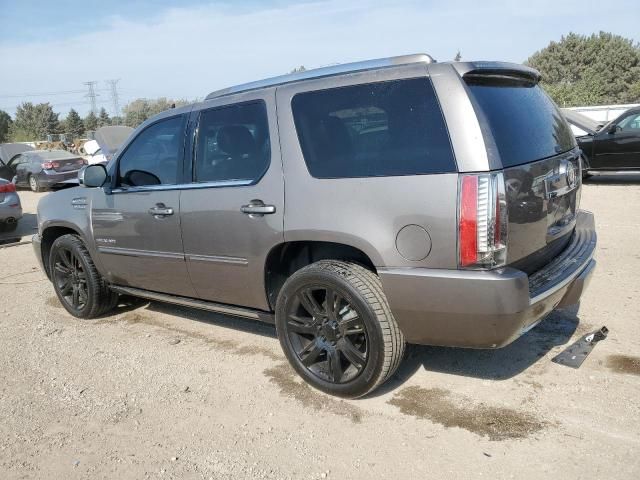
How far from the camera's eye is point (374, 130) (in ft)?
10.3

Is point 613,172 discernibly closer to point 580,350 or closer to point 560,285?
point 580,350

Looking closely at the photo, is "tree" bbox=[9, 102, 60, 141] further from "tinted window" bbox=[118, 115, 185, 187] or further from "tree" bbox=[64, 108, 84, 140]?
"tinted window" bbox=[118, 115, 185, 187]

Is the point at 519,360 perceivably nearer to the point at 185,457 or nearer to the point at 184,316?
the point at 185,457

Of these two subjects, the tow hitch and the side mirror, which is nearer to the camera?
the tow hitch

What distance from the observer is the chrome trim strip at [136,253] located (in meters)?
4.19

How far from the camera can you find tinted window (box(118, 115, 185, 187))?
4.22 meters

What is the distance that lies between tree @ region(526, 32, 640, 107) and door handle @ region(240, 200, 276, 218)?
164 ft

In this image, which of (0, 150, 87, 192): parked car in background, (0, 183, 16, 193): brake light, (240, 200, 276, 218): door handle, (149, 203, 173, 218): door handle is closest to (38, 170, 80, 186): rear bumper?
(0, 150, 87, 192): parked car in background

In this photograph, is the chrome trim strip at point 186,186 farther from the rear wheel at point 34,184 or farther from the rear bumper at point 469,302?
the rear wheel at point 34,184

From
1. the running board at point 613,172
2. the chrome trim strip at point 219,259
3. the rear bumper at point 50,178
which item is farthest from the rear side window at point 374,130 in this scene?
the rear bumper at point 50,178

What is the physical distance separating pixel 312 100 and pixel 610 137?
10161mm

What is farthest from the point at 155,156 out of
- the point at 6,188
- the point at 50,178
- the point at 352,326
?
the point at 50,178

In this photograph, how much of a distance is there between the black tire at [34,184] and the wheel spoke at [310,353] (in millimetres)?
16680

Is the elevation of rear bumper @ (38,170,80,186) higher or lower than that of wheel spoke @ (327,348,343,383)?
higher
